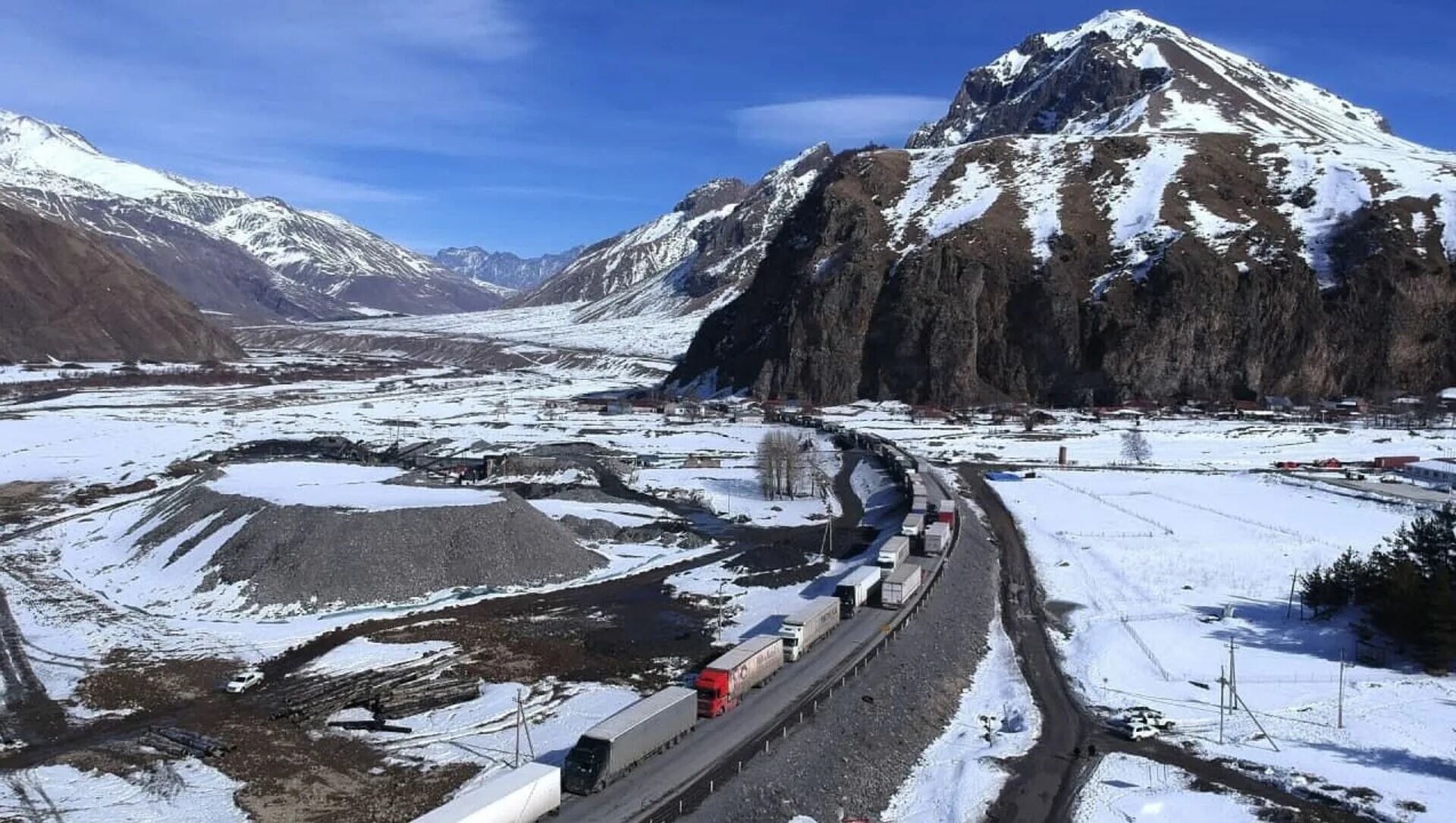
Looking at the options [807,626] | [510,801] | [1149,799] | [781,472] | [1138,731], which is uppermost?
[781,472]

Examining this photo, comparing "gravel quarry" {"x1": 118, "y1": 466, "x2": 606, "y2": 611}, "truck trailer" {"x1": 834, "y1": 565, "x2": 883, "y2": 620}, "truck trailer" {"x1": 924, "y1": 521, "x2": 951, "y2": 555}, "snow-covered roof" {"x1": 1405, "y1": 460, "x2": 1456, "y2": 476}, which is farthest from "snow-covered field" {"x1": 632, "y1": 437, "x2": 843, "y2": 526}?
"snow-covered roof" {"x1": 1405, "y1": 460, "x2": 1456, "y2": 476}

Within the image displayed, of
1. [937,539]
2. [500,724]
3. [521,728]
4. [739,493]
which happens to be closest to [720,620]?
[521,728]

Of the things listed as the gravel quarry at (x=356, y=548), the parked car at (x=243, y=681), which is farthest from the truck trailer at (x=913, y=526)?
the parked car at (x=243, y=681)

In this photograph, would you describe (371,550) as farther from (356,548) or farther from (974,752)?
(974,752)

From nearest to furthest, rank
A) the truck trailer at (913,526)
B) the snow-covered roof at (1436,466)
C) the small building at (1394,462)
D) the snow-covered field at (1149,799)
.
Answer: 1. the snow-covered field at (1149,799)
2. the truck trailer at (913,526)
3. the snow-covered roof at (1436,466)
4. the small building at (1394,462)

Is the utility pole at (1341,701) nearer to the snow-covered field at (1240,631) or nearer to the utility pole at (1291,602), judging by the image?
the snow-covered field at (1240,631)

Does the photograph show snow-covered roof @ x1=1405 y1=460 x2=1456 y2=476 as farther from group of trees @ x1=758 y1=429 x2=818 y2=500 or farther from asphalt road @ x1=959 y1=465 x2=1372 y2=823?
asphalt road @ x1=959 y1=465 x2=1372 y2=823
